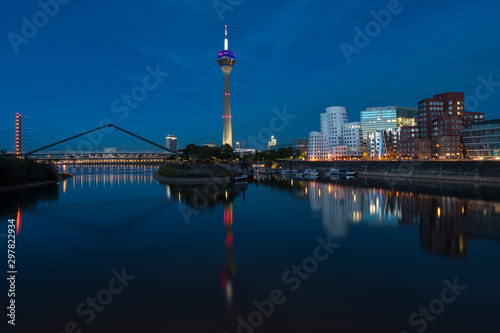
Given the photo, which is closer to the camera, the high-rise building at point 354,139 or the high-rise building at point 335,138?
the high-rise building at point 354,139

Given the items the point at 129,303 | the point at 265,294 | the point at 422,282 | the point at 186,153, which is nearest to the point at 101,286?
the point at 129,303

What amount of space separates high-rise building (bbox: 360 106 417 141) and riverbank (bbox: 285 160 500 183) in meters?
46.2

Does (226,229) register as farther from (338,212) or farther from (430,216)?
(430,216)

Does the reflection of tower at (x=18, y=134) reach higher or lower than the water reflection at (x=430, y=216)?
higher

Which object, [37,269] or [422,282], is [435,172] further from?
[37,269]

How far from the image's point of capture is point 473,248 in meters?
11.0

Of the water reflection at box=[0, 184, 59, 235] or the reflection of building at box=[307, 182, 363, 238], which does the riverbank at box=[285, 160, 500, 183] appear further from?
the water reflection at box=[0, 184, 59, 235]

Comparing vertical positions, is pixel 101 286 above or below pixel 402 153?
below

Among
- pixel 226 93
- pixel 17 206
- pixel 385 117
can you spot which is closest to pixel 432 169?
pixel 17 206

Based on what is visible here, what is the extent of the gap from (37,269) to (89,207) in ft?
46.9

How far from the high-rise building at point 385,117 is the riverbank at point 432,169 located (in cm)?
4620

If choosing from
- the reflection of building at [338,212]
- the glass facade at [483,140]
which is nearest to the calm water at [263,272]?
the reflection of building at [338,212]

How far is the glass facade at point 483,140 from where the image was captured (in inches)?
1652

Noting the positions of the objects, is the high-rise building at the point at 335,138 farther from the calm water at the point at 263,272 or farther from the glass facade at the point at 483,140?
the calm water at the point at 263,272
